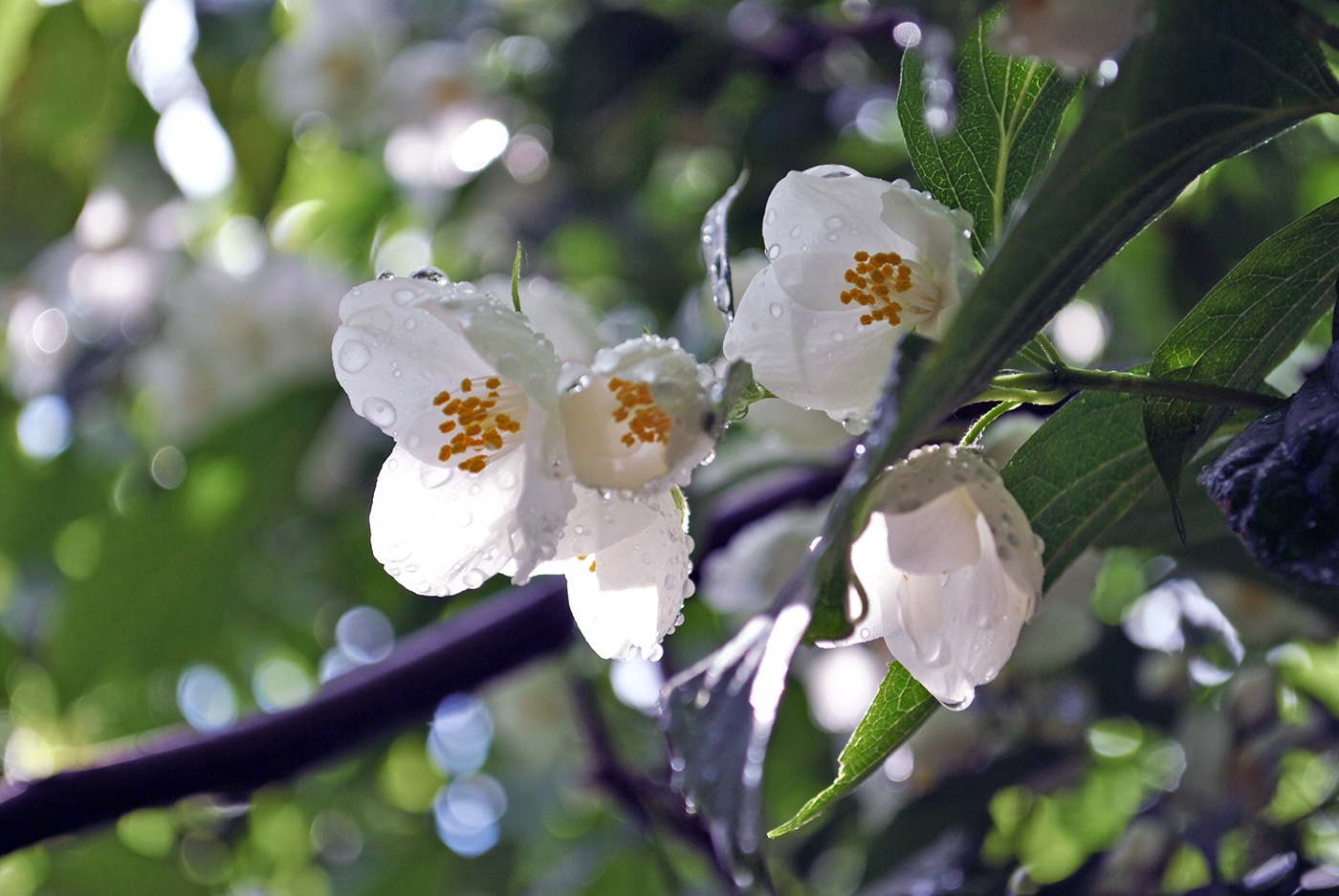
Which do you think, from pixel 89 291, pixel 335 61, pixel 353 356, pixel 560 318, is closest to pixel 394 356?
pixel 353 356

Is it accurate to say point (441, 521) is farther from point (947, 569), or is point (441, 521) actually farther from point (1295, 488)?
point (1295, 488)

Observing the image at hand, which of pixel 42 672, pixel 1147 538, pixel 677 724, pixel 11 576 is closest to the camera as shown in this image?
pixel 677 724

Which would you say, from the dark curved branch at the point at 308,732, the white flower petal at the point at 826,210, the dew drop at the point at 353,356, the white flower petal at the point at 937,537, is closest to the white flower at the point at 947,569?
the white flower petal at the point at 937,537

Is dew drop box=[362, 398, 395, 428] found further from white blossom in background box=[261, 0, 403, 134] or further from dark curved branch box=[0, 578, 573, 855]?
white blossom in background box=[261, 0, 403, 134]

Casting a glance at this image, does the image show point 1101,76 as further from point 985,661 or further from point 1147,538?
point 1147,538

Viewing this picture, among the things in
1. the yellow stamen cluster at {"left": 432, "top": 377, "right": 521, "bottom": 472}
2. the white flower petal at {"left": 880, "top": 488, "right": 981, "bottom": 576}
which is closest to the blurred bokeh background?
the yellow stamen cluster at {"left": 432, "top": 377, "right": 521, "bottom": 472}

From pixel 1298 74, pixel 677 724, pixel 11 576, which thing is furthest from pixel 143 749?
pixel 11 576
